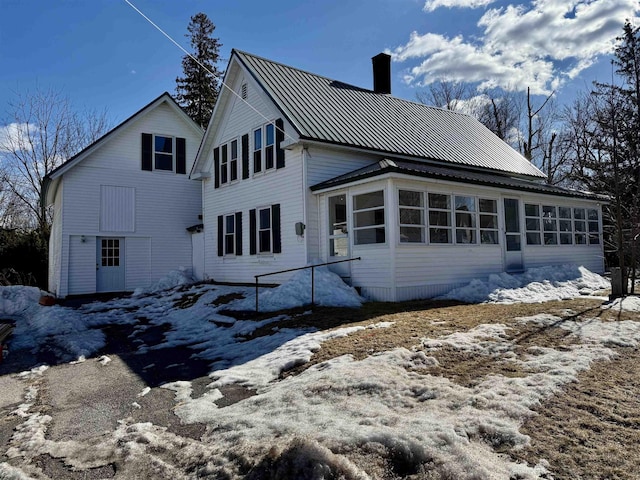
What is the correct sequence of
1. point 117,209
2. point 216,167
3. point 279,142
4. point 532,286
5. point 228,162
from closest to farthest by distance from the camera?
point 532,286 < point 279,142 < point 228,162 < point 216,167 < point 117,209

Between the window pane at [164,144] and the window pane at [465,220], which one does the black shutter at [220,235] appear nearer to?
the window pane at [164,144]

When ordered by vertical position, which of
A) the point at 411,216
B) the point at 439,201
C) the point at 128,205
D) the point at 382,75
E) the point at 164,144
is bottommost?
the point at 411,216

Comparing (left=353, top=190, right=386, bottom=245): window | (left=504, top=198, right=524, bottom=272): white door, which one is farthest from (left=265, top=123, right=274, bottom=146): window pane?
→ (left=504, top=198, right=524, bottom=272): white door

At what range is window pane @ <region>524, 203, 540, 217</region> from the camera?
1426 centimetres

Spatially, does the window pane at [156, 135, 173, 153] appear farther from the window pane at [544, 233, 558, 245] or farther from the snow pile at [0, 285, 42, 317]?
the window pane at [544, 233, 558, 245]

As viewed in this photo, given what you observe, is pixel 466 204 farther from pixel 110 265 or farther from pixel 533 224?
pixel 110 265

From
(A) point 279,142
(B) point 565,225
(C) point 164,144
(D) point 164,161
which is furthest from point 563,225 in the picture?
(C) point 164,144

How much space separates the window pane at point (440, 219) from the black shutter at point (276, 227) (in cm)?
490

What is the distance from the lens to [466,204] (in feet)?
41.2

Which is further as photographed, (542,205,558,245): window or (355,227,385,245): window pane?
(542,205,558,245): window

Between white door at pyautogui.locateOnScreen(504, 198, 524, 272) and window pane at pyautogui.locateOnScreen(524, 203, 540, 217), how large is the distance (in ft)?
1.61

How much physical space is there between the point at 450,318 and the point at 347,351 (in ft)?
9.27

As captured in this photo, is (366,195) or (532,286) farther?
(366,195)

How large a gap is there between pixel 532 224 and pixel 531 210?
1.51 ft
